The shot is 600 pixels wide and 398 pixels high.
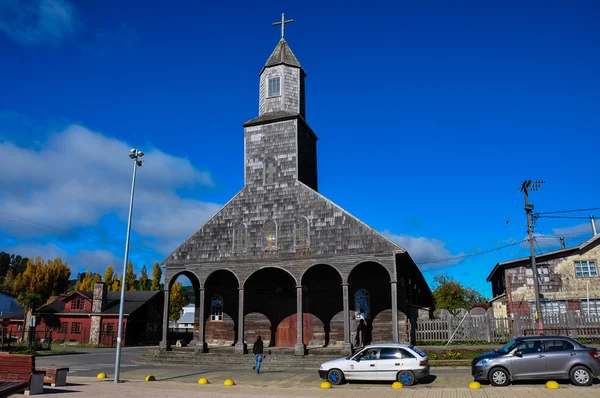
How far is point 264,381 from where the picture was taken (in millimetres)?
17266

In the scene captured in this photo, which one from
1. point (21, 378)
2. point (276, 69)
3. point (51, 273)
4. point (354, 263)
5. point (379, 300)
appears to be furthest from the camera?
point (51, 273)

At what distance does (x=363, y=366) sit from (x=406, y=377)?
4.71ft

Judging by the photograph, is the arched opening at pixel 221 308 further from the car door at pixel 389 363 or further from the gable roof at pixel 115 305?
the gable roof at pixel 115 305

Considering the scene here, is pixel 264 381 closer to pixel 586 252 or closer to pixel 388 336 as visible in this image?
pixel 388 336

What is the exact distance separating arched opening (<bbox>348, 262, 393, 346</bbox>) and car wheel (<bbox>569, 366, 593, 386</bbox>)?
38.8 feet

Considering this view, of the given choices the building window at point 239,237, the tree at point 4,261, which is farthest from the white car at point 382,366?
the tree at point 4,261

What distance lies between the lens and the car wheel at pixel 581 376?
1402cm

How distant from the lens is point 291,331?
89.9 feet

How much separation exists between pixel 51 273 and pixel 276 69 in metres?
68.8

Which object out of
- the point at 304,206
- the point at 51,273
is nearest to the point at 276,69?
the point at 304,206

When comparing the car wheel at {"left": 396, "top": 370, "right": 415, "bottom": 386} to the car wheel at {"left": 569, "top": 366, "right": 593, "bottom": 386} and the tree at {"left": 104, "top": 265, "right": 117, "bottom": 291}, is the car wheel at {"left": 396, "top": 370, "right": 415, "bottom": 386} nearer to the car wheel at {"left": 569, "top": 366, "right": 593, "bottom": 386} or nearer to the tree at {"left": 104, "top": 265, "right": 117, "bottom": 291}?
the car wheel at {"left": 569, "top": 366, "right": 593, "bottom": 386}

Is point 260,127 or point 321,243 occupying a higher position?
point 260,127

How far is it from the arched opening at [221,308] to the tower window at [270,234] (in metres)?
3.50

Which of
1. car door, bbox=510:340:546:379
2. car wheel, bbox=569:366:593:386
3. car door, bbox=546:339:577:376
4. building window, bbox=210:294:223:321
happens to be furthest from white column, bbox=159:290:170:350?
car wheel, bbox=569:366:593:386
